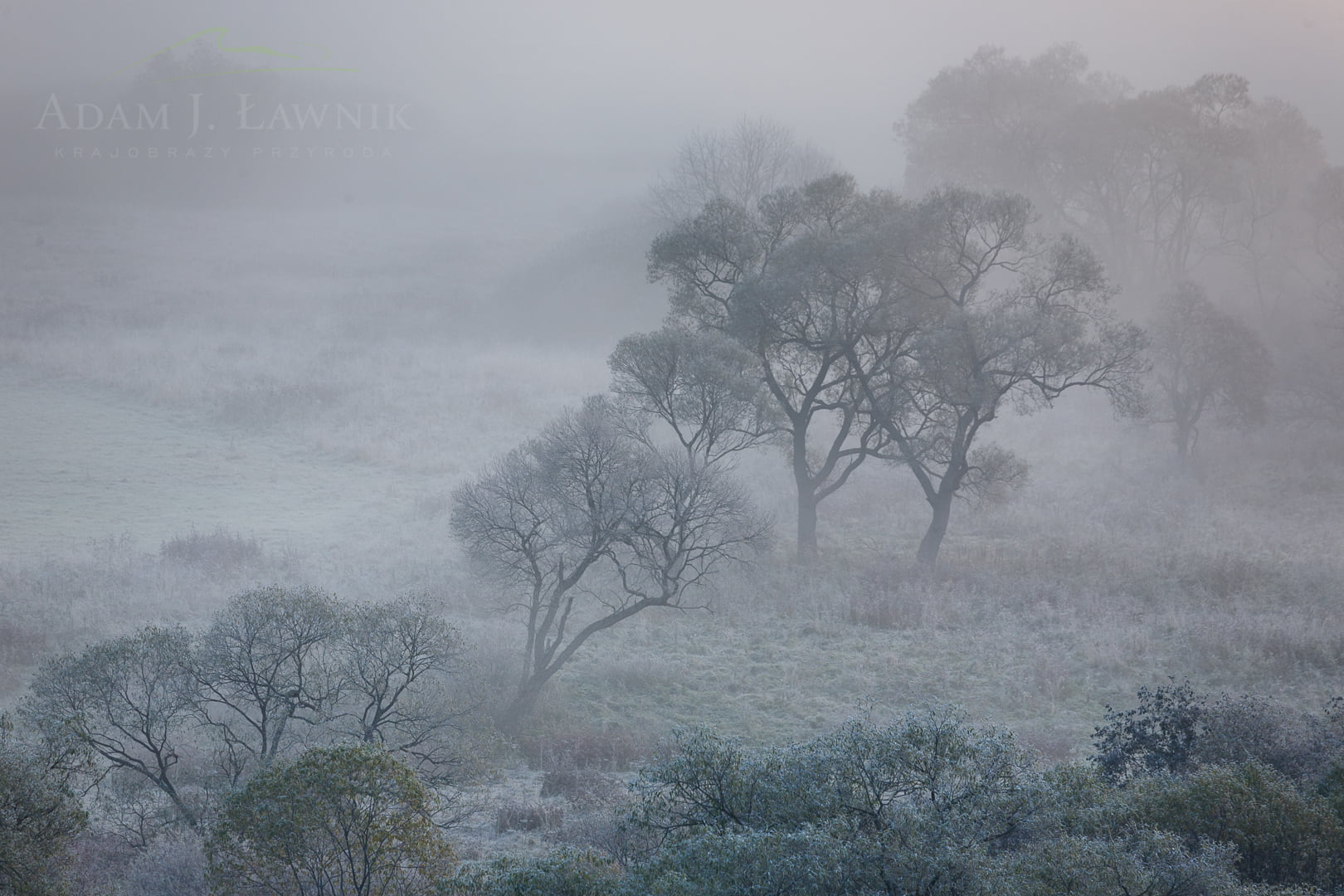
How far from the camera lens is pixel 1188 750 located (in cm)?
1363

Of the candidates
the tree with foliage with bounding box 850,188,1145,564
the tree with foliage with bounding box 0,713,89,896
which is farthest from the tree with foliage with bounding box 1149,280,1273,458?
the tree with foliage with bounding box 0,713,89,896

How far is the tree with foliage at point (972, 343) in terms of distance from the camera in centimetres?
2564

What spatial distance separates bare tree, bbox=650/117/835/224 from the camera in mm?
60969

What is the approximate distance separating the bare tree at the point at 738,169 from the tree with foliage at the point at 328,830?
52.6 meters

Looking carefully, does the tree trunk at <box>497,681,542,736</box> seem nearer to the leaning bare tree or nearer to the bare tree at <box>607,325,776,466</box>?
the leaning bare tree

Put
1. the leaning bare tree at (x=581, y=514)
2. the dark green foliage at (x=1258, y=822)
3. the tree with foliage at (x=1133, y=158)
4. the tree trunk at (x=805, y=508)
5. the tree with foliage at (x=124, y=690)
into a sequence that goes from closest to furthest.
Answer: the dark green foliage at (x=1258, y=822) < the tree with foliage at (x=124, y=690) < the leaning bare tree at (x=581, y=514) < the tree trunk at (x=805, y=508) < the tree with foliage at (x=1133, y=158)

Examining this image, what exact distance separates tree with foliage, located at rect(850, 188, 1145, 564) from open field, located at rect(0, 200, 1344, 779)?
310 centimetres

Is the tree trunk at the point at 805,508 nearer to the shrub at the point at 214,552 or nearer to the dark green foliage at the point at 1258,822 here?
the shrub at the point at 214,552

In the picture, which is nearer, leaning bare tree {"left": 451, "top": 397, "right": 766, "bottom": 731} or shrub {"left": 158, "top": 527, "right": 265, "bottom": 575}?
leaning bare tree {"left": 451, "top": 397, "right": 766, "bottom": 731}

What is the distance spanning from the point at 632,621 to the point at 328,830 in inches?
609

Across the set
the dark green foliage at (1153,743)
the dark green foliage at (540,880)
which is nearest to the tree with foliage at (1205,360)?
the dark green foliage at (1153,743)

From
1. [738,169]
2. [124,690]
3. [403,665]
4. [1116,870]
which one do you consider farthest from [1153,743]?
[738,169]

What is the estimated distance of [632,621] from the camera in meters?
24.7

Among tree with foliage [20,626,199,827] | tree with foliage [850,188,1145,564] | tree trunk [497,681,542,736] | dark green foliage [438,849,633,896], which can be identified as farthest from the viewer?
tree with foliage [850,188,1145,564]
